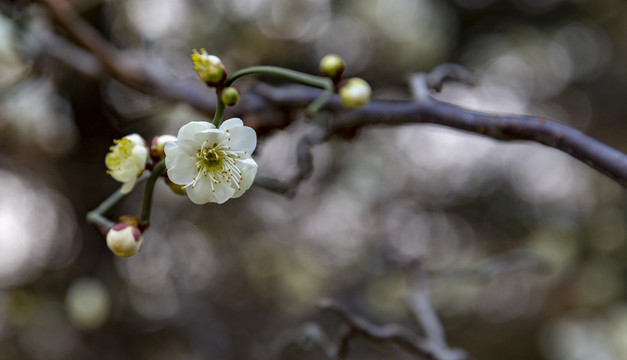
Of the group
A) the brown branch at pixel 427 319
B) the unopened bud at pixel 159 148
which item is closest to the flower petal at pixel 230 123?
the unopened bud at pixel 159 148

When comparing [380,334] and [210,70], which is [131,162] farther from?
[380,334]

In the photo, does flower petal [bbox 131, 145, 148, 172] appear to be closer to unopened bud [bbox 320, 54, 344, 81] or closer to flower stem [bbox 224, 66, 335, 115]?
flower stem [bbox 224, 66, 335, 115]

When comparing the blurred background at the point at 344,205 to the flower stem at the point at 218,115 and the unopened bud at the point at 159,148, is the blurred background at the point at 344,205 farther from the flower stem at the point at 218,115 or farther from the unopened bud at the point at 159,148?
the flower stem at the point at 218,115

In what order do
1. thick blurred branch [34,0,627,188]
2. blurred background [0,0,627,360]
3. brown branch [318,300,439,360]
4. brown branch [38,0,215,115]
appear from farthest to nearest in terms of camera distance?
blurred background [0,0,627,360], brown branch [38,0,215,115], brown branch [318,300,439,360], thick blurred branch [34,0,627,188]

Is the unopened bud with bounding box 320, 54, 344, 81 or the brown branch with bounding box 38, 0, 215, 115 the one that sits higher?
the unopened bud with bounding box 320, 54, 344, 81

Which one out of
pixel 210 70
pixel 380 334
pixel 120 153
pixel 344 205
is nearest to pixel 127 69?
pixel 120 153

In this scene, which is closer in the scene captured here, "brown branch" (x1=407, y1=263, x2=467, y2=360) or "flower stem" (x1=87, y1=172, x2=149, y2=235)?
"flower stem" (x1=87, y1=172, x2=149, y2=235)

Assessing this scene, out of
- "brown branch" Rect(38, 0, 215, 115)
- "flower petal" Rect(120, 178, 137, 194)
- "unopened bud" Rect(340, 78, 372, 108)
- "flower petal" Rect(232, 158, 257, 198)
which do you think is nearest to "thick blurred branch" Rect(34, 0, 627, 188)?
"brown branch" Rect(38, 0, 215, 115)
